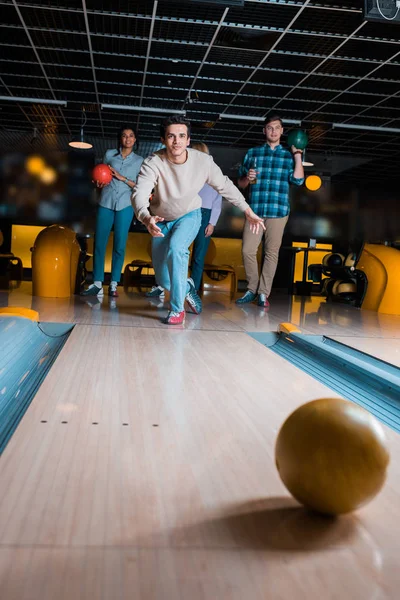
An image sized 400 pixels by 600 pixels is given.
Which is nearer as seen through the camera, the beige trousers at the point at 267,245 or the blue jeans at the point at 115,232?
the blue jeans at the point at 115,232

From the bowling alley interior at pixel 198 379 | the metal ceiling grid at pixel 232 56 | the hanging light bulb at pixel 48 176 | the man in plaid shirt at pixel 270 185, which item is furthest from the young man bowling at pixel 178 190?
the hanging light bulb at pixel 48 176

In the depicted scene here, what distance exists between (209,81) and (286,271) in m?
5.20

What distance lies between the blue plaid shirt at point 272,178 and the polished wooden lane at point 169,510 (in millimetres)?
3879

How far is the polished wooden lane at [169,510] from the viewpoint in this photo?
37.1 inches

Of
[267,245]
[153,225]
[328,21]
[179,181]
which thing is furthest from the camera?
[328,21]

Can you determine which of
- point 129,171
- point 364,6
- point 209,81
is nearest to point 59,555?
point 129,171

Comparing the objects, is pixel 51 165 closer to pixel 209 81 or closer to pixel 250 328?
pixel 209 81

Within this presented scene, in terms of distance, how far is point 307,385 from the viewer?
239cm

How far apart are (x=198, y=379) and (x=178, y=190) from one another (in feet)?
6.45

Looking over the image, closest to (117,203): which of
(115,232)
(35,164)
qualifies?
(115,232)

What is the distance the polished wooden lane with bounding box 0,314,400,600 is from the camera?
94 cm

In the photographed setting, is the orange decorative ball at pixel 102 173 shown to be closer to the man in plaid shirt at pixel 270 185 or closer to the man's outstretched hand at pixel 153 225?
the man in plaid shirt at pixel 270 185

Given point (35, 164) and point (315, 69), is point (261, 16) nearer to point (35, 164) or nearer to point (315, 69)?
point (315, 69)

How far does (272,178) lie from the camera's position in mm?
5895
